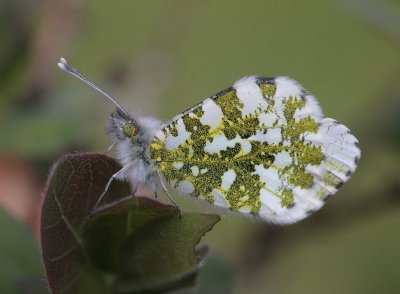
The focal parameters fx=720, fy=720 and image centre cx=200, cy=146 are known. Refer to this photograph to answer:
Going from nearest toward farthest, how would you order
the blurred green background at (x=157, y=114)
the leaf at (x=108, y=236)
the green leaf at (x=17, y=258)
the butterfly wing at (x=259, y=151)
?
the leaf at (x=108, y=236), the green leaf at (x=17, y=258), the butterfly wing at (x=259, y=151), the blurred green background at (x=157, y=114)

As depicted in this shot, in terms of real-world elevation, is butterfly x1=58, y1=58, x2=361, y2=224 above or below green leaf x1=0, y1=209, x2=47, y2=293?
above

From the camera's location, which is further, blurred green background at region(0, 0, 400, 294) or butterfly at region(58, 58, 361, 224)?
blurred green background at region(0, 0, 400, 294)

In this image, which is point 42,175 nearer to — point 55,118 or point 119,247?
point 55,118

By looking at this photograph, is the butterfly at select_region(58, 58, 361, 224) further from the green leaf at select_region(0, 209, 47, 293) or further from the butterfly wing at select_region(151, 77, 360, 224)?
the green leaf at select_region(0, 209, 47, 293)

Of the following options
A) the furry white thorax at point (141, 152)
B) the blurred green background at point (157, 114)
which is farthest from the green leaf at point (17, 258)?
the furry white thorax at point (141, 152)

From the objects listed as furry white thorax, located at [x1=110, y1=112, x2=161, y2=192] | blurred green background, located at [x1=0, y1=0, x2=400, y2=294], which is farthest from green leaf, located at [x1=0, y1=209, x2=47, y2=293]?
furry white thorax, located at [x1=110, y1=112, x2=161, y2=192]

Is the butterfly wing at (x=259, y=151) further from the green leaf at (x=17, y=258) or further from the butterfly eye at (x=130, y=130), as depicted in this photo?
the green leaf at (x=17, y=258)
